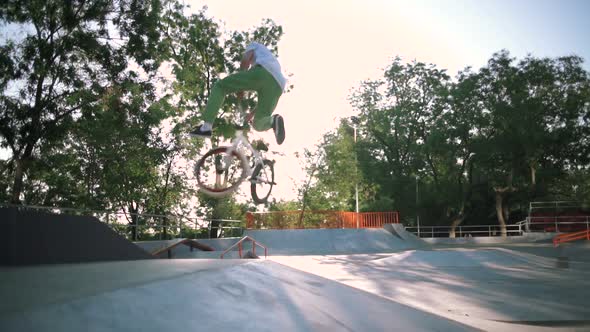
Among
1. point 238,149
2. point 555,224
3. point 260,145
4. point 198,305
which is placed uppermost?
point 260,145

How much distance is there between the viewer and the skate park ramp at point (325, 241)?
24.8 metres

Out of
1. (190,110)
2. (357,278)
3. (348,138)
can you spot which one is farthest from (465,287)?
(348,138)

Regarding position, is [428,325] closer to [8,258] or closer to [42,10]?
[8,258]

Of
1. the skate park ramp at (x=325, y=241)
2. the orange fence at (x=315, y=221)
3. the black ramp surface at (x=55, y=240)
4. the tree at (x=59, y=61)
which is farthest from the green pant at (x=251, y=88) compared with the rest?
the orange fence at (x=315, y=221)

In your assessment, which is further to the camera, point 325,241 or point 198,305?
point 325,241

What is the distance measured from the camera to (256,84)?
586 cm

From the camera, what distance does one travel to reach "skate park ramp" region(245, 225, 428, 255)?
2483 cm

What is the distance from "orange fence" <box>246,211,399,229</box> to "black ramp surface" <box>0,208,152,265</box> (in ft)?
65.6

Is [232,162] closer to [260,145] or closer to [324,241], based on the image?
[260,145]

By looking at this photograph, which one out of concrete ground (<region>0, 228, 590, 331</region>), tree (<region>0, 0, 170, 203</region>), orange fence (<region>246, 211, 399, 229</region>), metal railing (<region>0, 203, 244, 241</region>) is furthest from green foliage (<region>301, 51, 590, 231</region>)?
concrete ground (<region>0, 228, 590, 331</region>)

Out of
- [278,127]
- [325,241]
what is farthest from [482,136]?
[278,127]

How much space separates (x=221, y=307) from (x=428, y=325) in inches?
91.0

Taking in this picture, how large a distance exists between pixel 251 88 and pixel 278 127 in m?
0.99

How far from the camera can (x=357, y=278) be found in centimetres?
1104
